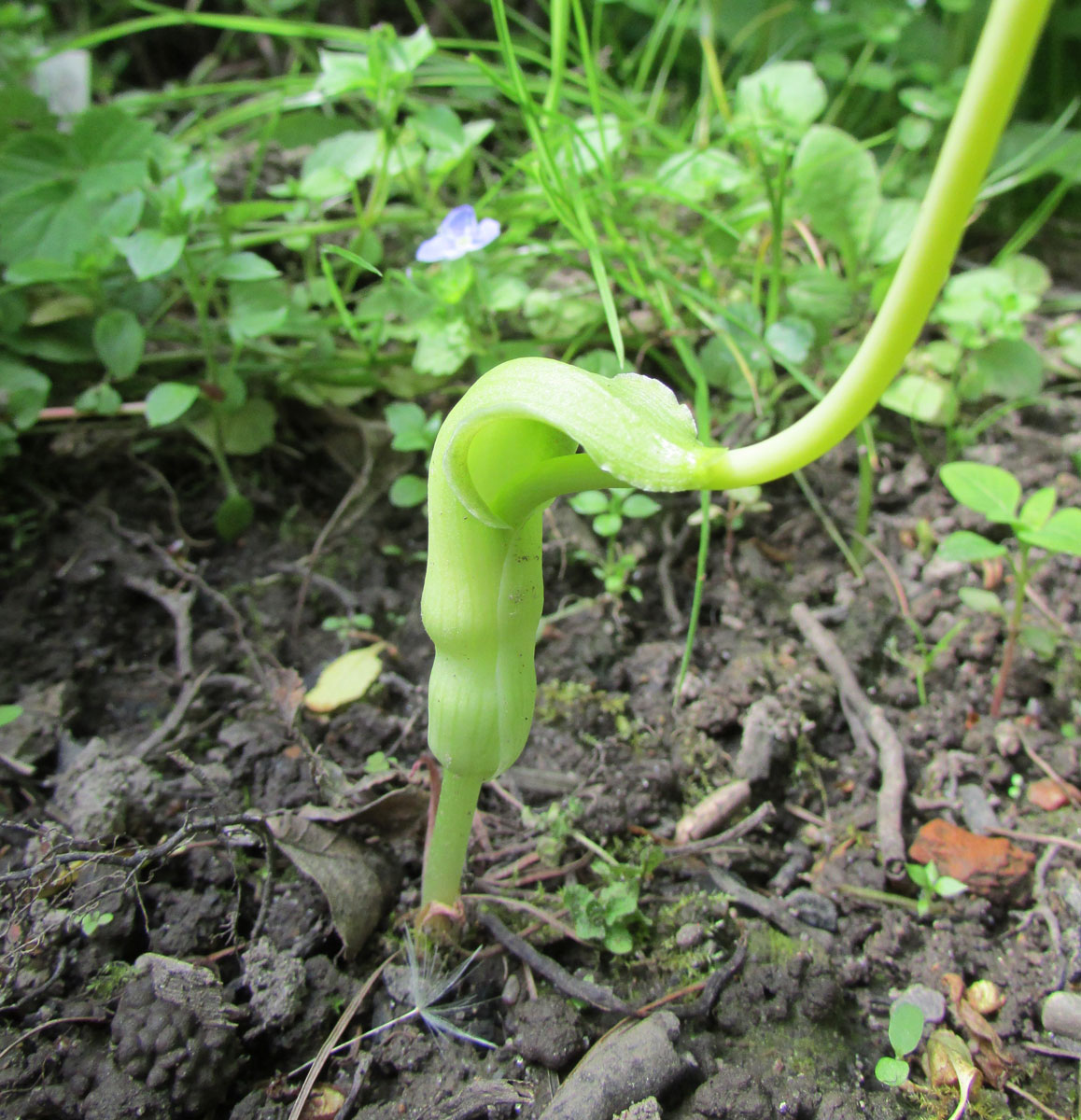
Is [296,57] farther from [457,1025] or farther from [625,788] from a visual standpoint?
[457,1025]

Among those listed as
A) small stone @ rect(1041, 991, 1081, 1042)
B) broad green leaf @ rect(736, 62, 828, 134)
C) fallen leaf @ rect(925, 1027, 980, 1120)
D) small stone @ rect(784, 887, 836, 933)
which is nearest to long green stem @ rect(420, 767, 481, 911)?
small stone @ rect(784, 887, 836, 933)

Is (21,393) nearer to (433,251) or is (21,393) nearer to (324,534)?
(324,534)

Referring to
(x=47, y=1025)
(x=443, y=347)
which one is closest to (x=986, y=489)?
(x=443, y=347)

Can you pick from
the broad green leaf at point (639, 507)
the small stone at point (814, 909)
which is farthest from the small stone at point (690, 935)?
the broad green leaf at point (639, 507)

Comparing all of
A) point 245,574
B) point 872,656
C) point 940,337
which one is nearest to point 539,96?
point 940,337

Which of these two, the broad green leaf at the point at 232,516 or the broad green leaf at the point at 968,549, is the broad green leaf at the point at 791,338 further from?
the broad green leaf at the point at 232,516
